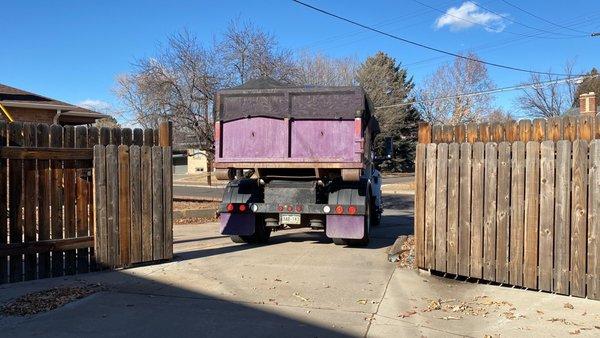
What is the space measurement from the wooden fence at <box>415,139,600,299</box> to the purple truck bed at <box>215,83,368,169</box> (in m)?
2.11

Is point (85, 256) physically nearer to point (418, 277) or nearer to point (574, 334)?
point (418, 277)

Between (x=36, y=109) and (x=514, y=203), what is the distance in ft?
60.4

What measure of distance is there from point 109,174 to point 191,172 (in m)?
54.7

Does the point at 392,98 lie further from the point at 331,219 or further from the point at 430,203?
the point at 430,203

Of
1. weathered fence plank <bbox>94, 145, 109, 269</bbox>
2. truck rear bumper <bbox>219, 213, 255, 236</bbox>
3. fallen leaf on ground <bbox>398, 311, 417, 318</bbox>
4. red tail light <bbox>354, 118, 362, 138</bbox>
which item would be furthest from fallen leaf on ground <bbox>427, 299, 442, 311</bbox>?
truck rear bumper <bbox>219, 213, 255, 236</bbox>

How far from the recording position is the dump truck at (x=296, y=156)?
31.4 ft

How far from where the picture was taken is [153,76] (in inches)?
758

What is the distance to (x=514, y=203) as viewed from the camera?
6.64 m

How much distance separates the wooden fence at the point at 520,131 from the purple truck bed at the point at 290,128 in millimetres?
2040

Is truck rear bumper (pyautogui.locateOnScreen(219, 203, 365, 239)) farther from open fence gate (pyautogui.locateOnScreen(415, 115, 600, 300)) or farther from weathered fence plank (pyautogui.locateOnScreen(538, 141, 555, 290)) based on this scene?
weathered fence plank (pyautogui.locateOnScreen(538, 141, 555, 290))

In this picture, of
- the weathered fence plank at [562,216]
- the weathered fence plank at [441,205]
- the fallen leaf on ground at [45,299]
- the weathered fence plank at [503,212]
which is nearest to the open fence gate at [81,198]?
the fallen leaf on ground at [45,299]

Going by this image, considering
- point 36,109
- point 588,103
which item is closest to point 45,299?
point 36,109

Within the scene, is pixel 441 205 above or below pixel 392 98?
below

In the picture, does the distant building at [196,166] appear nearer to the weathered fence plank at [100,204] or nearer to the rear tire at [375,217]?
the rear tire at [375,217]
